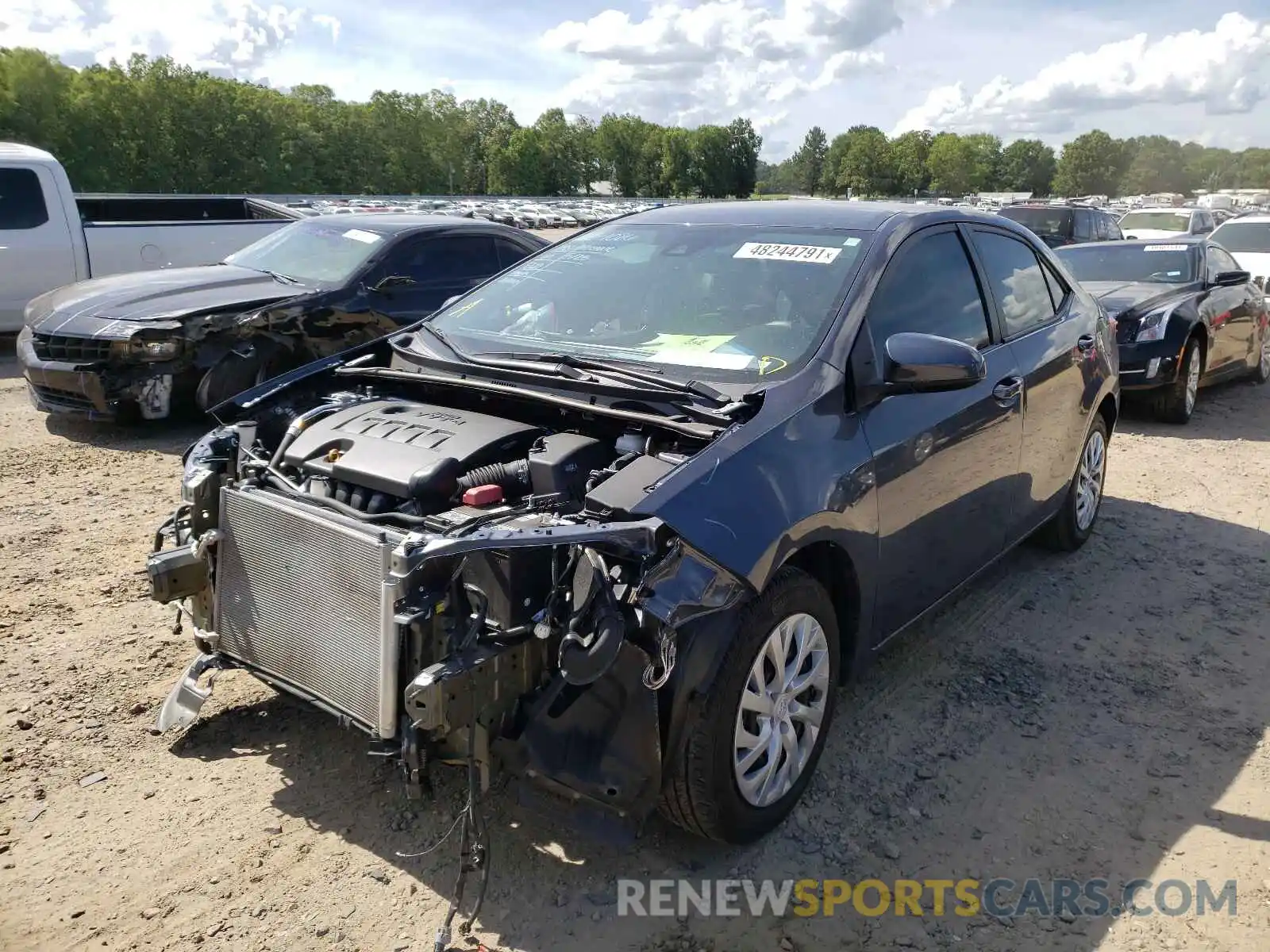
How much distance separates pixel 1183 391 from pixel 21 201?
38.1 feet

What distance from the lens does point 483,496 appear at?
2.82 m

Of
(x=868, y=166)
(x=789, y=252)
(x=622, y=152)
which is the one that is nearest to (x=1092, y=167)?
(x=868, y=166)

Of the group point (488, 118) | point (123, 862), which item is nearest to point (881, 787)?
point (123, 862)

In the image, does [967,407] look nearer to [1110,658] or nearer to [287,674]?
[1110,658]

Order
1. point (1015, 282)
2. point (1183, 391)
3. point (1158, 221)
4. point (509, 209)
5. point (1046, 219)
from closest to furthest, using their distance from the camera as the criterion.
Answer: point (1015, 282)
point (1183, 391)
point (1046, 219)
point (1158, 221)
point (509, 209)

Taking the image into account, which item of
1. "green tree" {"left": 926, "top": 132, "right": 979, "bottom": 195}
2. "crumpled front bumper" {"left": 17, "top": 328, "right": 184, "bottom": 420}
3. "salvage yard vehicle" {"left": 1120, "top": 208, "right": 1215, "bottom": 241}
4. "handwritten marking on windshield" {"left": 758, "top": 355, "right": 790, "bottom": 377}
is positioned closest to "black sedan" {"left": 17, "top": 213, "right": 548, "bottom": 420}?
"crumpled front bumper" {"left": 17, "top": 328, "right": 184, "bottom": 420}

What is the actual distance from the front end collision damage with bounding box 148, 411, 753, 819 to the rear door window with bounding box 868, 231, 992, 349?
1.36 metres

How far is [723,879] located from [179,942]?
4.82ft

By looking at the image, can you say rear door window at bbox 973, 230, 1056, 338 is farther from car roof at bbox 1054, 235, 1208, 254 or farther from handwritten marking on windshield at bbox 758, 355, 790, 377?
car roof at bbox 1054, 235, 1208, 254

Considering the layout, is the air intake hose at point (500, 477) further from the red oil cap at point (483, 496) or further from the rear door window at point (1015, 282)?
the rear door window at point (1015, 282)

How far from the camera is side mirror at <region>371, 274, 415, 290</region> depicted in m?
7.58

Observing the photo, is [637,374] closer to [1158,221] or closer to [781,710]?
[781,710]

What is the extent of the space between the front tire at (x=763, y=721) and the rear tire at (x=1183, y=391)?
6.67 metres

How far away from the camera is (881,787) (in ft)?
10.7
